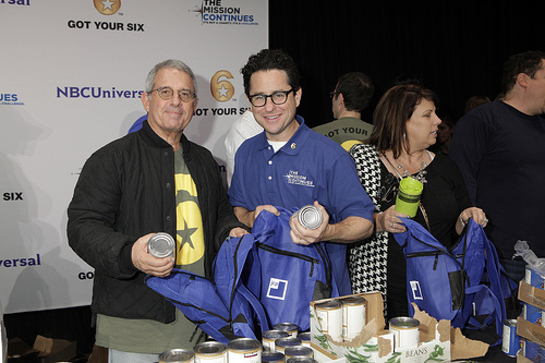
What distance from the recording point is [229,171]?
3.34 m

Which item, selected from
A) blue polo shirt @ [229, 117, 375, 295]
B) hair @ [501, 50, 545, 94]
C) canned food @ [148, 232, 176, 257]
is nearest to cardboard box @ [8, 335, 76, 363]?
blue polo shirt @ [229, 117, 375, 295]

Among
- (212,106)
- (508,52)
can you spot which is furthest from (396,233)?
(508,52)

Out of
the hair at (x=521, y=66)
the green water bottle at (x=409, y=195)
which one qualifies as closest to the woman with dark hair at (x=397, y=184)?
the green water bottle at (x=409, y=195)

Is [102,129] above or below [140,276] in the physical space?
above

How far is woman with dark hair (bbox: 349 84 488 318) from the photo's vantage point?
2.12 m

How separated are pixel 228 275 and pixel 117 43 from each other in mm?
2530

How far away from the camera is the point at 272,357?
1252mm

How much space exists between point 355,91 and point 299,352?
2353 mm

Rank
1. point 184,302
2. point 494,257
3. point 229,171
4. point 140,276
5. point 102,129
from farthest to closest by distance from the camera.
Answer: point 102,129 → point 229,171 → point 494,257 → point 140,276 → point 184,302

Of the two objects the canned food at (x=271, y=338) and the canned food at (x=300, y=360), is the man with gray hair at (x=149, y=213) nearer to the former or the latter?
the canned food at (x=271, y=338)

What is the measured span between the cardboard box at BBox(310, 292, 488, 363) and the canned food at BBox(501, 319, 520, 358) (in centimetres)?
20

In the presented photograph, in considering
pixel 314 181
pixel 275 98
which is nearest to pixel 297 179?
pixel 314 181

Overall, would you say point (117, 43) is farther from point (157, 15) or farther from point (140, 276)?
point (140, 276)

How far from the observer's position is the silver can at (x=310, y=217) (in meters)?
1.54
